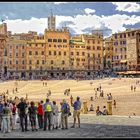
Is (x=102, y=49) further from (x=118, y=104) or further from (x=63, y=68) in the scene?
(x=118, y=104)

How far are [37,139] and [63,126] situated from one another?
304cm

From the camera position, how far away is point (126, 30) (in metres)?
103

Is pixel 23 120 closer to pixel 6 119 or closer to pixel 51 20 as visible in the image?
pixel 6 119

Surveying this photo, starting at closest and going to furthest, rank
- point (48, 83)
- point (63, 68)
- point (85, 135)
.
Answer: point (85, 135), point (48, 83), point (63, 68)

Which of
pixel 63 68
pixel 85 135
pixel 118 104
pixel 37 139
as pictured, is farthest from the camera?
pixel 63 68

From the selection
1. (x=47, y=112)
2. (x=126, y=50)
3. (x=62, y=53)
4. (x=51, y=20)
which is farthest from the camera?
(x=51, y=20)

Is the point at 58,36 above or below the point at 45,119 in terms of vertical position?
above

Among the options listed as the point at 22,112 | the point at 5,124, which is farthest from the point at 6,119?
the point at 22,112

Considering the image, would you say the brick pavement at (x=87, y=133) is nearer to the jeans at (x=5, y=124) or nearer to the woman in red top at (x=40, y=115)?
the jeans at (x=5, y=124)

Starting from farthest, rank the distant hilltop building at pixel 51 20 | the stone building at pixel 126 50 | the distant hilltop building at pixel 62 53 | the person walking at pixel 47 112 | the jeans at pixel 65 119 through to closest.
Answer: the distant hilltop building at pixel 51 20 → the distant hilltop building at pixel 62 53 → the stone building at pixel 126 50 → the jeans at pixel 65 119 → the person walking at pixel 47 112

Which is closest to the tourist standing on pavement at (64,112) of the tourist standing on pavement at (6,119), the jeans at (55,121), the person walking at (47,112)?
the jeans at (55,121)

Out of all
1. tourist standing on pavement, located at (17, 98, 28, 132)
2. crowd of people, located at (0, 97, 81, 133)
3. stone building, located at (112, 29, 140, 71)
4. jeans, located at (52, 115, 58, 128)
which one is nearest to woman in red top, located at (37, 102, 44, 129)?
crowd of people, located at (0, 97, 81, 133)

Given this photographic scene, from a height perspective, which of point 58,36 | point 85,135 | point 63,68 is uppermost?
point 58,36

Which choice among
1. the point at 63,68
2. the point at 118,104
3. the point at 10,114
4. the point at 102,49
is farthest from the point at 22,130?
the point at 102,49
